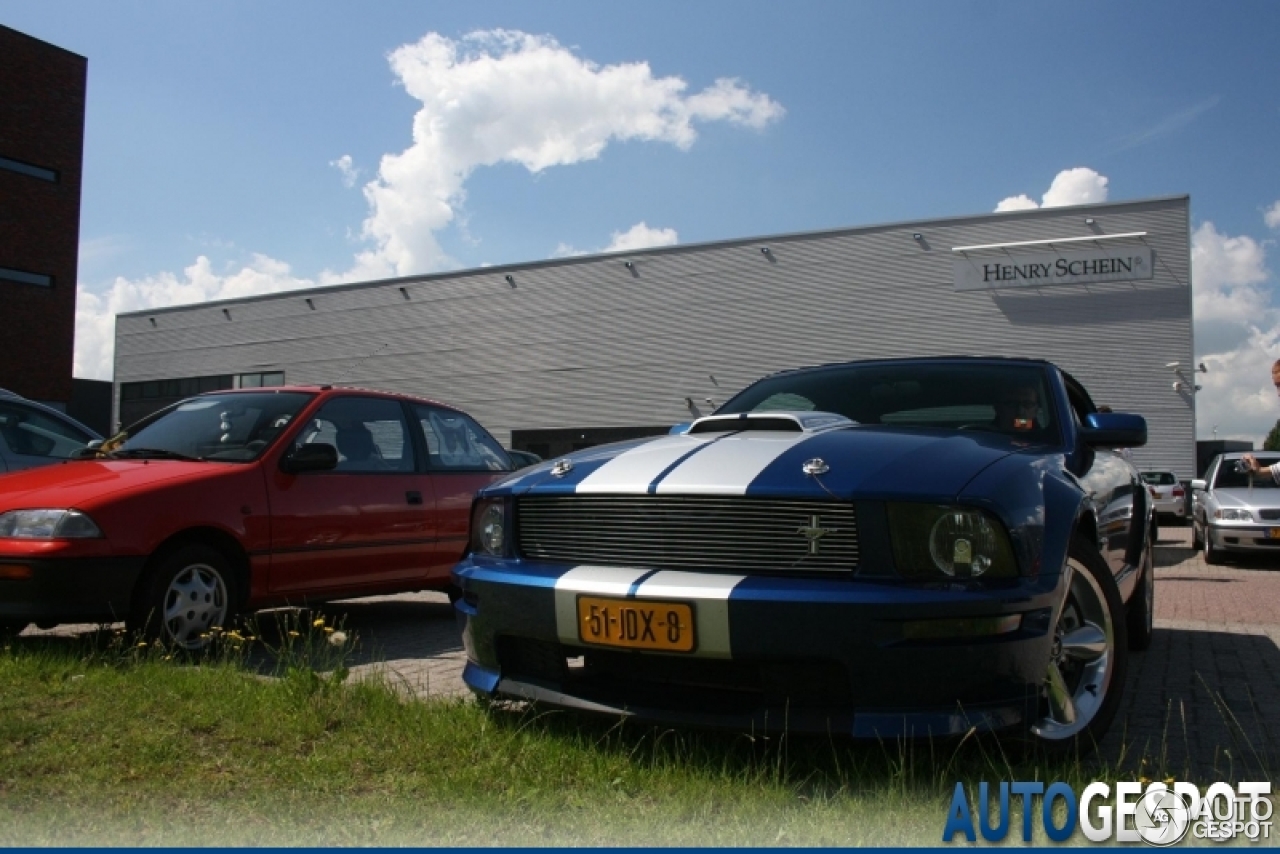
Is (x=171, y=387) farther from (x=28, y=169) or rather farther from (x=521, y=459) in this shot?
(x=521, y=459)

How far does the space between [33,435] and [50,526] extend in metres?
2.95

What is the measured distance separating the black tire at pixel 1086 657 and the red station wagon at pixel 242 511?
3.95 meters

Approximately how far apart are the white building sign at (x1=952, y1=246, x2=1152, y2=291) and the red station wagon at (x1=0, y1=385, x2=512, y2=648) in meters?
24.0

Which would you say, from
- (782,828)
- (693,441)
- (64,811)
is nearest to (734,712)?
(782,828)

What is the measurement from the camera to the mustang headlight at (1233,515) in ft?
40.7

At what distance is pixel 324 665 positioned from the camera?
4906 mm

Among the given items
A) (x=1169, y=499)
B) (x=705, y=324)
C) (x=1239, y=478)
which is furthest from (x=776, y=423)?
(x=705, y=324)

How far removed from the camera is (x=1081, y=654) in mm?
3326

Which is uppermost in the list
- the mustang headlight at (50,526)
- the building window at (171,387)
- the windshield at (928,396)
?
the building window at (171,387)

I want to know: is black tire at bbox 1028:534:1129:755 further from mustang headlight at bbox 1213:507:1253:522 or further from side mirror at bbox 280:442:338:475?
mustang headlight at bbox 1213:507:1253:522

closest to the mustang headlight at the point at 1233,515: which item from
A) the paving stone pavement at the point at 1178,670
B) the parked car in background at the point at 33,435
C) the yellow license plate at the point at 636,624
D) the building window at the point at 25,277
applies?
the paving stone pavement at the point at 1178,670

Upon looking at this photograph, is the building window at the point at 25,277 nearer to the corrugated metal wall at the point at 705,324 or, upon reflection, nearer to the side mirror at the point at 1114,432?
the corrugated metal wall at the point at 705,324

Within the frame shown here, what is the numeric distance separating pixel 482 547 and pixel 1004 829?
6.32ft

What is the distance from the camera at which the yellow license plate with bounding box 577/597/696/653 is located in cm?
291
